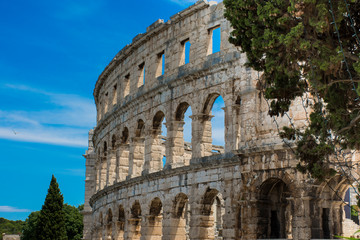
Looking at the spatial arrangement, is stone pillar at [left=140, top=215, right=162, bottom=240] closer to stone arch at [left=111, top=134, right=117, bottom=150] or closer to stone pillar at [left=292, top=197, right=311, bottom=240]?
stone arch at [left=111, top=134, right=117, bottom=150]

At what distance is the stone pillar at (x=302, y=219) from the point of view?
52.2ft

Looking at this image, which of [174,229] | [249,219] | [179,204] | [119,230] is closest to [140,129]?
[119,230]

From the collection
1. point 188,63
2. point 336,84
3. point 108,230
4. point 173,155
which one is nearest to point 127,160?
point 108,230

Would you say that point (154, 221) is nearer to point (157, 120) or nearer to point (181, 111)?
→ point (157, 120)

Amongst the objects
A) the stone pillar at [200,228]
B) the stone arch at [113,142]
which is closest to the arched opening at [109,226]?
the stone arch at [113,142]

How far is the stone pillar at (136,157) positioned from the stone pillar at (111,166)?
359 centimetres

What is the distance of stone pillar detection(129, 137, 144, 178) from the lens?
25.0 m

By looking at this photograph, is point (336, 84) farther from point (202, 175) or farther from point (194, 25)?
point (194, 25)

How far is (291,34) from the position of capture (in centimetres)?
1049

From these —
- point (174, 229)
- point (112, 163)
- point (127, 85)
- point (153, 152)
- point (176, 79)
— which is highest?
point (127, 85)

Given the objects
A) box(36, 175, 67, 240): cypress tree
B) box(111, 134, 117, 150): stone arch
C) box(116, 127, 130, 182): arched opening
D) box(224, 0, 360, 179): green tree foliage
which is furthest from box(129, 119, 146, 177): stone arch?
box(36, 175, 67, 240): cypress tree

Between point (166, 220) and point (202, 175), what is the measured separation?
2.83 metres

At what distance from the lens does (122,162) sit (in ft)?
88.3

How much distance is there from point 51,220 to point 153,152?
1924 centimetres
